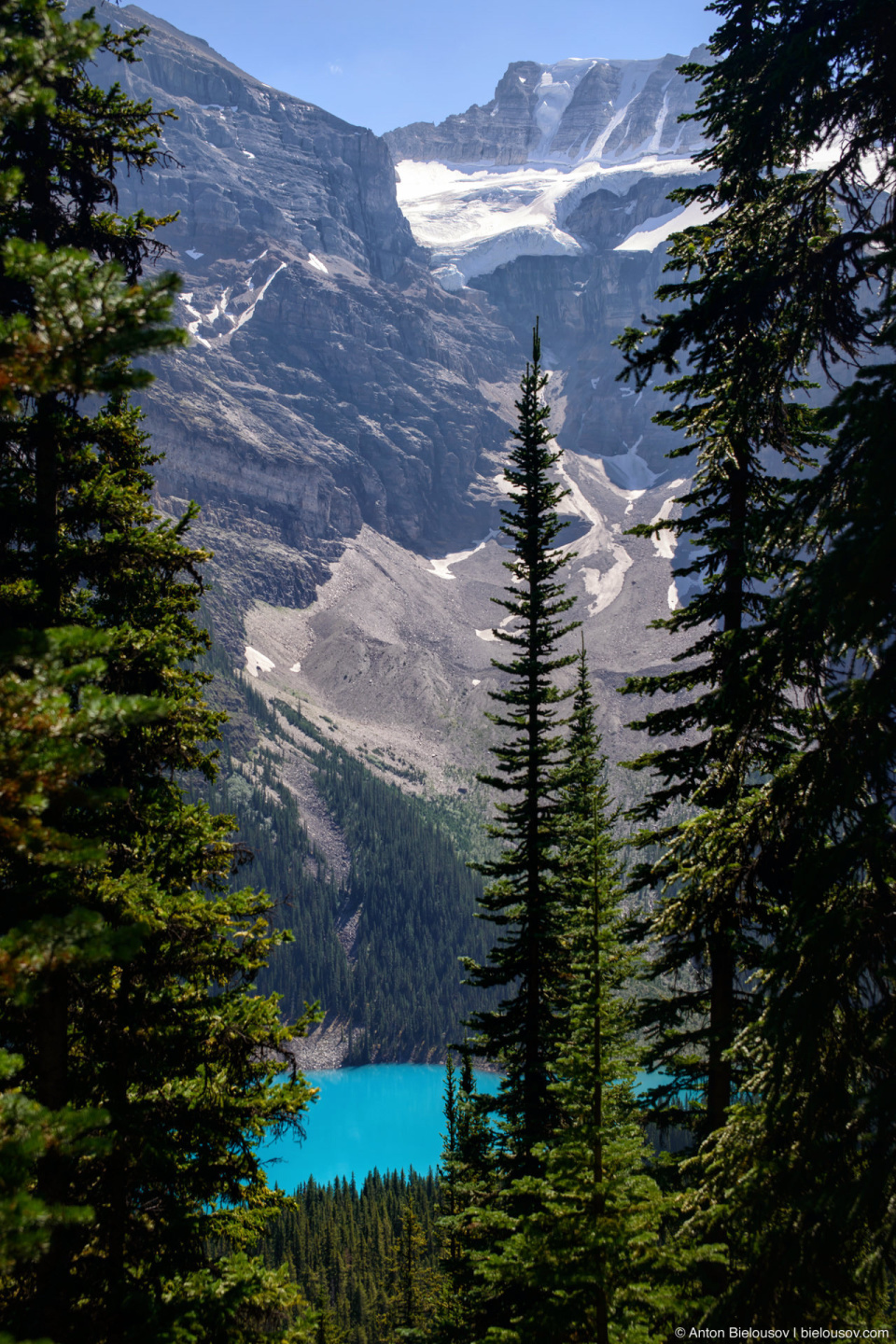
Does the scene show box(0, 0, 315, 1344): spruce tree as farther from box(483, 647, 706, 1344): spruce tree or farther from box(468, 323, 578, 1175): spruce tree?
box(468, 323, 578, 1175): spruce tree

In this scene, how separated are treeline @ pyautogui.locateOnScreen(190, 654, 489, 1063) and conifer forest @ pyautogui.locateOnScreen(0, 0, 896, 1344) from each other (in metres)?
146

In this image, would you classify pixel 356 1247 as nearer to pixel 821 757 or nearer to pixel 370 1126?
pixel 370 1126

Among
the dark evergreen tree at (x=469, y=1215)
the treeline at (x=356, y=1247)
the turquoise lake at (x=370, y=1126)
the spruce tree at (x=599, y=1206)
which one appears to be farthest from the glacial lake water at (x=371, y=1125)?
the spruce tree at (x=599, y=1206)

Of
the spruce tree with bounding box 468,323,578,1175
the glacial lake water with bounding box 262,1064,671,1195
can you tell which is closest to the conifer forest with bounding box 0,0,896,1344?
the spruce tree with bounding box 468,323,578,1175

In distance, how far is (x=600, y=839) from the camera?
9352 millimetres

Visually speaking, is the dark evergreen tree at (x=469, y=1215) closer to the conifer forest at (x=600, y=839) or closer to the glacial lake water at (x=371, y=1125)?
the conifer forest at (x=600, y=839)

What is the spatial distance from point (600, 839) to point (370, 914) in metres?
176

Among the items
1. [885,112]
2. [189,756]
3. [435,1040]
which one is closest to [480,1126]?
[189,756]

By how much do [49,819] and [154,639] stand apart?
2460 millimetres

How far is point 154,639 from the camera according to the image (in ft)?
26.9

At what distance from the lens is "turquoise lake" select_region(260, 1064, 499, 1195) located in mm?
109188

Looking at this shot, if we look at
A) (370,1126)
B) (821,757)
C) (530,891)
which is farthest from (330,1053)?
(821,757)

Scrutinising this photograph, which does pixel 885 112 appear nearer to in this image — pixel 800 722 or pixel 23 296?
pixel 800 722

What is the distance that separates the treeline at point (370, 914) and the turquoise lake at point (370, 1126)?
7080mm
